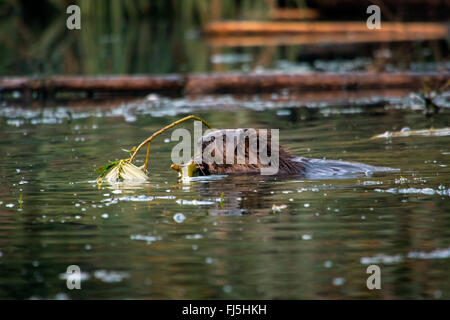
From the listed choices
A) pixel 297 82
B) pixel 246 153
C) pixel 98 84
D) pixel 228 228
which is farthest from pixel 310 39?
pixel 228 228

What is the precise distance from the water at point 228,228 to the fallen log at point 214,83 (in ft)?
17.9

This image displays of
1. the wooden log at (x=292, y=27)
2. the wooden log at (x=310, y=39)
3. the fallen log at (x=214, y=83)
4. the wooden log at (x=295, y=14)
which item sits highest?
the wooden log at (x=295, y=14)

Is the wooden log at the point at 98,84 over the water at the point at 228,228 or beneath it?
over

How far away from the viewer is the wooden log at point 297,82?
15891 mm

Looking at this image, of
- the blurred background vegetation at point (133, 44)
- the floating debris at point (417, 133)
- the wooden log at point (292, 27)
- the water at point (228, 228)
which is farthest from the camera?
the wooden log at point (292, 27)

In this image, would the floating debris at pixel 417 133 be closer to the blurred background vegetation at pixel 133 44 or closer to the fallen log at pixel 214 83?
the blurred background vegetation at pixel 133 44

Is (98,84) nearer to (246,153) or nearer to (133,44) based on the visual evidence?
(246,153)

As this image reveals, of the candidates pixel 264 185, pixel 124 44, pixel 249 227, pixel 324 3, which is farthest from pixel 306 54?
pixel 249 227

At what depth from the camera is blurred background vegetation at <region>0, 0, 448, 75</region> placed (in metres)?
21.4

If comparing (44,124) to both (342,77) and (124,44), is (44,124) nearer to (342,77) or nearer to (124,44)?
(342,77)

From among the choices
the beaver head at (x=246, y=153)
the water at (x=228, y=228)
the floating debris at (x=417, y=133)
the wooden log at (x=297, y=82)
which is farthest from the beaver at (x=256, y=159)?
the wooden log at (x=297, y=82)

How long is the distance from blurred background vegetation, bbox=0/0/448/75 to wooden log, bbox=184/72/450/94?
1.17m

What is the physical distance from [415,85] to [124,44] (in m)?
13.9

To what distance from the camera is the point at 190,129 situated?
12633 mm
